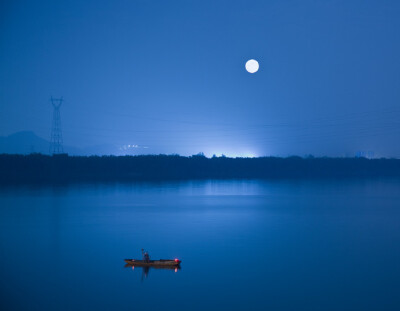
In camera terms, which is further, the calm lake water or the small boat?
the small boat

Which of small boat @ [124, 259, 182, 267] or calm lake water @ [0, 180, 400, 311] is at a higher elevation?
small boat @ [124, 259, 182, 267]

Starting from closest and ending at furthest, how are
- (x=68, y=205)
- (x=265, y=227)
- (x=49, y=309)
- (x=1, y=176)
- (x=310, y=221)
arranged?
1. (x=49, y=309)
2. (x=265, y=227)
3. (x=310, y=221)
4. (x=68, y=205)
5. (x=1, y=176)

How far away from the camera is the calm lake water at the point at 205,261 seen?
306 inches

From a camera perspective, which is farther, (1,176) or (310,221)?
(1,176)

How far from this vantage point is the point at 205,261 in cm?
1032

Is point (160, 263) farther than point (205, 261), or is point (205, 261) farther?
point (205, 261)

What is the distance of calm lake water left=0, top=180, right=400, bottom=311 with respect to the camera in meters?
7.78

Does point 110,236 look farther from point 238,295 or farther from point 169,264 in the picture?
point 238,295

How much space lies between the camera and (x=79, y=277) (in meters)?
9.08

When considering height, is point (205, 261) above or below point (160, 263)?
below

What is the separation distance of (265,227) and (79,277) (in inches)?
339

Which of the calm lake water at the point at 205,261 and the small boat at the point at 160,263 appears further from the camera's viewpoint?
the small boat at the point at 160,263

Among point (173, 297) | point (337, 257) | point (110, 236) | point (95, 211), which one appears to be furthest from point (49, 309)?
point (95, 211)

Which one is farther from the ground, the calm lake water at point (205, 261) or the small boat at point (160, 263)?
the small boat at point (160, 263)
